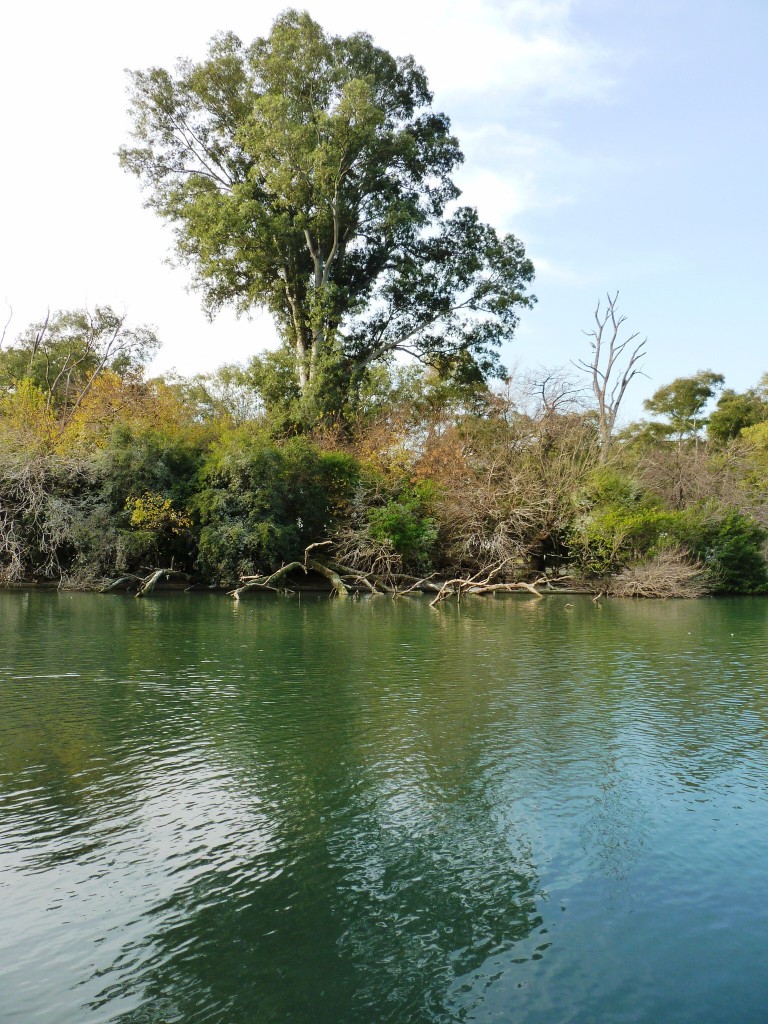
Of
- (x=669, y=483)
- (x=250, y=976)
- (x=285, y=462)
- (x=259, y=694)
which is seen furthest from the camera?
(x=669, y=483)

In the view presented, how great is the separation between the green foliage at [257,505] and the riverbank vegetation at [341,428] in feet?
0.23

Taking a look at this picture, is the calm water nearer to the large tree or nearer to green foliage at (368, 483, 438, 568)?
green foliage at (368, 483, 438, 568)

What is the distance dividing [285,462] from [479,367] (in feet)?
38.9

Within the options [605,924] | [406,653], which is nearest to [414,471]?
[406,653]

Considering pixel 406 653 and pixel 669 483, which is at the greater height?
pixel 669 483

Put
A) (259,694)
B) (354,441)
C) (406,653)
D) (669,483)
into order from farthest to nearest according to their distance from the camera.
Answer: (669,483) < (354,441) < (406,653) < (259,694)

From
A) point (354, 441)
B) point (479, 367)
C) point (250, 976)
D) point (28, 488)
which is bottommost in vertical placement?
point (250, 976)

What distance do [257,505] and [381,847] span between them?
19211 millimetres

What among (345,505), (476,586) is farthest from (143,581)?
(476,586)

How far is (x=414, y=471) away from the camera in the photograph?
90.4 feet

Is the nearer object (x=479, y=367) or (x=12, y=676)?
(x=12, y=676)

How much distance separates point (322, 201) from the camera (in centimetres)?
2967

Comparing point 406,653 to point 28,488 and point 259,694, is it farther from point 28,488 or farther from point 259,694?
point 28,488

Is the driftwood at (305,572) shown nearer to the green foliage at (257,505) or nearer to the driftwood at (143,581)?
the green foliage at (257,505)
